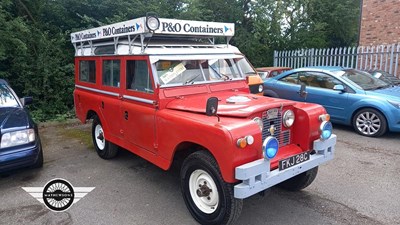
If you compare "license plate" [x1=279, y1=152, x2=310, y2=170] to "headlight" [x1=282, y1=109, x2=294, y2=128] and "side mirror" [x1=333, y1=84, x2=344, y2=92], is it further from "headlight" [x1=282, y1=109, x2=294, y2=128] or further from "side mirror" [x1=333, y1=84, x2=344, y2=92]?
"side mirror" [x1=333, y1=84, x2=344, y2=92]

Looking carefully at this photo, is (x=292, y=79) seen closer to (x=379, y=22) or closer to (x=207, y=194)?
(x=207, y=194)

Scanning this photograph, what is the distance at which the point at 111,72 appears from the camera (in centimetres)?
503

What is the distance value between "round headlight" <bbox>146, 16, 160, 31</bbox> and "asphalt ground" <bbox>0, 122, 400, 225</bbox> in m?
2.18

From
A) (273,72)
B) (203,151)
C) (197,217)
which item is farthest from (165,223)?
(273,72)

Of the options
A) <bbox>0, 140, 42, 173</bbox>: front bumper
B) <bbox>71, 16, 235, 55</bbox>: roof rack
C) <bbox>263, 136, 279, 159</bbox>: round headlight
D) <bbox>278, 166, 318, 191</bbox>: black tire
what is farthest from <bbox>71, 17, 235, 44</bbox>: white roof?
<bbox>278, 166, 318, 191</bbox>: black tire

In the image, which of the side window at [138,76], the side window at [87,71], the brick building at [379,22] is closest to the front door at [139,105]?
the side window at [138,76]

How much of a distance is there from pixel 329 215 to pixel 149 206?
2.12 metres

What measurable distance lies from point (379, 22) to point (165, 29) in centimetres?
1181

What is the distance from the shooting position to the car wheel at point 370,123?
21.2ft

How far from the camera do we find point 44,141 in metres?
6.99

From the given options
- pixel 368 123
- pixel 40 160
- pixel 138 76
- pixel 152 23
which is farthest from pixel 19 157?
pixel 368 123

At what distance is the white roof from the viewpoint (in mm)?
4188

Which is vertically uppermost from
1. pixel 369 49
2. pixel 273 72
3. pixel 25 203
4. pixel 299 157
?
pixel 369 49

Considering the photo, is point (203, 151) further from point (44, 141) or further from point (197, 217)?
point (44, 141)
